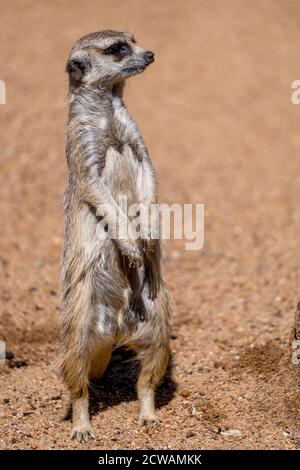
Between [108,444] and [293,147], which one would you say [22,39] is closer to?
[293,147]

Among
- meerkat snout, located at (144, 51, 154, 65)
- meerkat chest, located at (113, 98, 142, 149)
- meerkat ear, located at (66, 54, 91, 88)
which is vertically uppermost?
meerkat snout, located at (144, 51, 154, 65)

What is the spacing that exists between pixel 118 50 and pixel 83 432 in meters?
2.04

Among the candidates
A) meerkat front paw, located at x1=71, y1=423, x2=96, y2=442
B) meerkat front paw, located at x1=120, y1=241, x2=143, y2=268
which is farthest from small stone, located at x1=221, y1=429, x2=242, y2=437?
meerkat front paw, located at x1=120, y1=241, x2=143, y2=268

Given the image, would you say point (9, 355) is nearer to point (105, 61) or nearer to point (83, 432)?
point (83, 432)

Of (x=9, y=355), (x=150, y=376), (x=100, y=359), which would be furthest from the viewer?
(x=9, y=355)

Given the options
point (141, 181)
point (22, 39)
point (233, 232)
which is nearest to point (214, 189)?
point (233, 232)

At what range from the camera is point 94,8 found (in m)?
10.2

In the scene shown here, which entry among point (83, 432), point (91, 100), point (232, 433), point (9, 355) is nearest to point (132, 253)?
point (91, 100)

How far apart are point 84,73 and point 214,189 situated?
335 centimetres

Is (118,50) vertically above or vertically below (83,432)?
above

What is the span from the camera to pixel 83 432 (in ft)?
12.9

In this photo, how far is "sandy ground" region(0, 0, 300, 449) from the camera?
166 inches

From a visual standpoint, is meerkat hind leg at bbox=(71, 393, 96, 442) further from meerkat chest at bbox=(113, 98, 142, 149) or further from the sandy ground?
meerkat chest at bbox=(113, 98, 142, 149)

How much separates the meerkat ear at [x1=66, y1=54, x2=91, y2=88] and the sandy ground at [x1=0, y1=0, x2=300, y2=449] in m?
1.39
